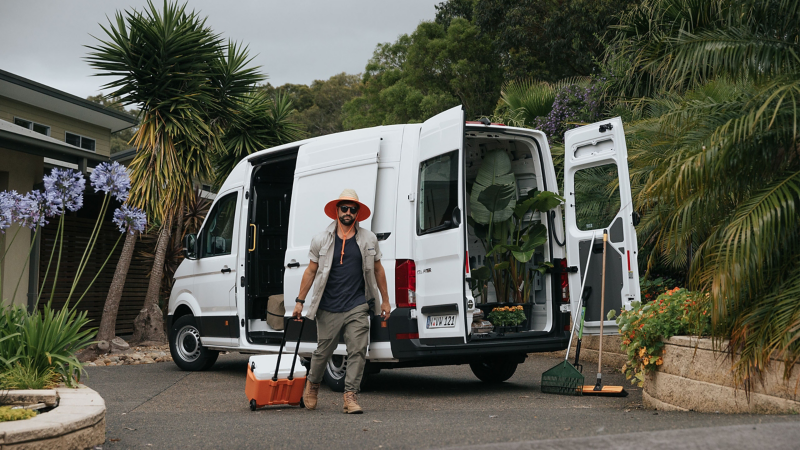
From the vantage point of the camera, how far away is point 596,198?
404 inches

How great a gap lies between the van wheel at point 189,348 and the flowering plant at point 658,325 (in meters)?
5.29

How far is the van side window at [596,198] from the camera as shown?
10.0 meters

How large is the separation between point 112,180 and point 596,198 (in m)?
6.27

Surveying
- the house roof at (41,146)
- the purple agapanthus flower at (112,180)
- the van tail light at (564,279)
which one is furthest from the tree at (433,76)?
the purple agapanthus flower at (112,180)

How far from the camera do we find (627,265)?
6.85 meters

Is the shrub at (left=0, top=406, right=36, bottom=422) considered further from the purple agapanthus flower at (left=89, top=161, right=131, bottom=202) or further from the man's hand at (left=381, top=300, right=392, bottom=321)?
the man's hand at (left=381, top=300, right=392, bottom=321)

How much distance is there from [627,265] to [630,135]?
Result: 3.64 meters

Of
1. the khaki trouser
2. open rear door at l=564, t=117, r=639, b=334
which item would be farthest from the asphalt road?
open rear door at l=564, t=117, r=639, b=334

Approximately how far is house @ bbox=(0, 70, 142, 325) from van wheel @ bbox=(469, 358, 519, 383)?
4901 mm

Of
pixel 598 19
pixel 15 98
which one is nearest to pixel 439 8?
pixel 598 19

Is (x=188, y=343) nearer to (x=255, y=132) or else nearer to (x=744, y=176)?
(x=255, y=132)

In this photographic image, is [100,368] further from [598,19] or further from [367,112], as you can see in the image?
[367,112]

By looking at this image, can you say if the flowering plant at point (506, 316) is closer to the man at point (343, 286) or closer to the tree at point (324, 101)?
the man at point (343, 286)

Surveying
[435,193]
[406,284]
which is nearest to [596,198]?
[435,193]
